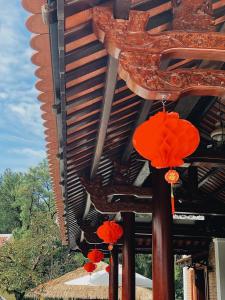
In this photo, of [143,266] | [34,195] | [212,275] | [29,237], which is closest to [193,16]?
[212,275]

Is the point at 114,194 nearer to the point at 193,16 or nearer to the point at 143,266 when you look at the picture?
the point at 193,16

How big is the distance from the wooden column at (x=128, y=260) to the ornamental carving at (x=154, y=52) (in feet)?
16.5

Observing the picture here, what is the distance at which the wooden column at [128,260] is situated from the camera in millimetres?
6906

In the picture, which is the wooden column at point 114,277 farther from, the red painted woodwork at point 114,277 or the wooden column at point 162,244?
the wooden column at point 162,244

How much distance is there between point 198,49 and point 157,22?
54 centimetres

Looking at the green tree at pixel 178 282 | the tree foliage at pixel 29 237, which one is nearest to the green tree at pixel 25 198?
the tree foliage at pixel 29 237

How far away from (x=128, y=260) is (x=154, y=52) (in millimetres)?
5314

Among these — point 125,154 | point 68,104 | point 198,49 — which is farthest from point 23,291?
point 198,49

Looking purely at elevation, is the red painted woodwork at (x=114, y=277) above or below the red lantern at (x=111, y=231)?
below

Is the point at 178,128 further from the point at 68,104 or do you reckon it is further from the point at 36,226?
the point at 36,226

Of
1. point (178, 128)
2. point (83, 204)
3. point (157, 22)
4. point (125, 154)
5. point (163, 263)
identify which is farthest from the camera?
point (83, 204)

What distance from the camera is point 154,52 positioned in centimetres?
245

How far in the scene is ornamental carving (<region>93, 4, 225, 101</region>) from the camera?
2395 mm

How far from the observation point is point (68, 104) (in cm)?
332
